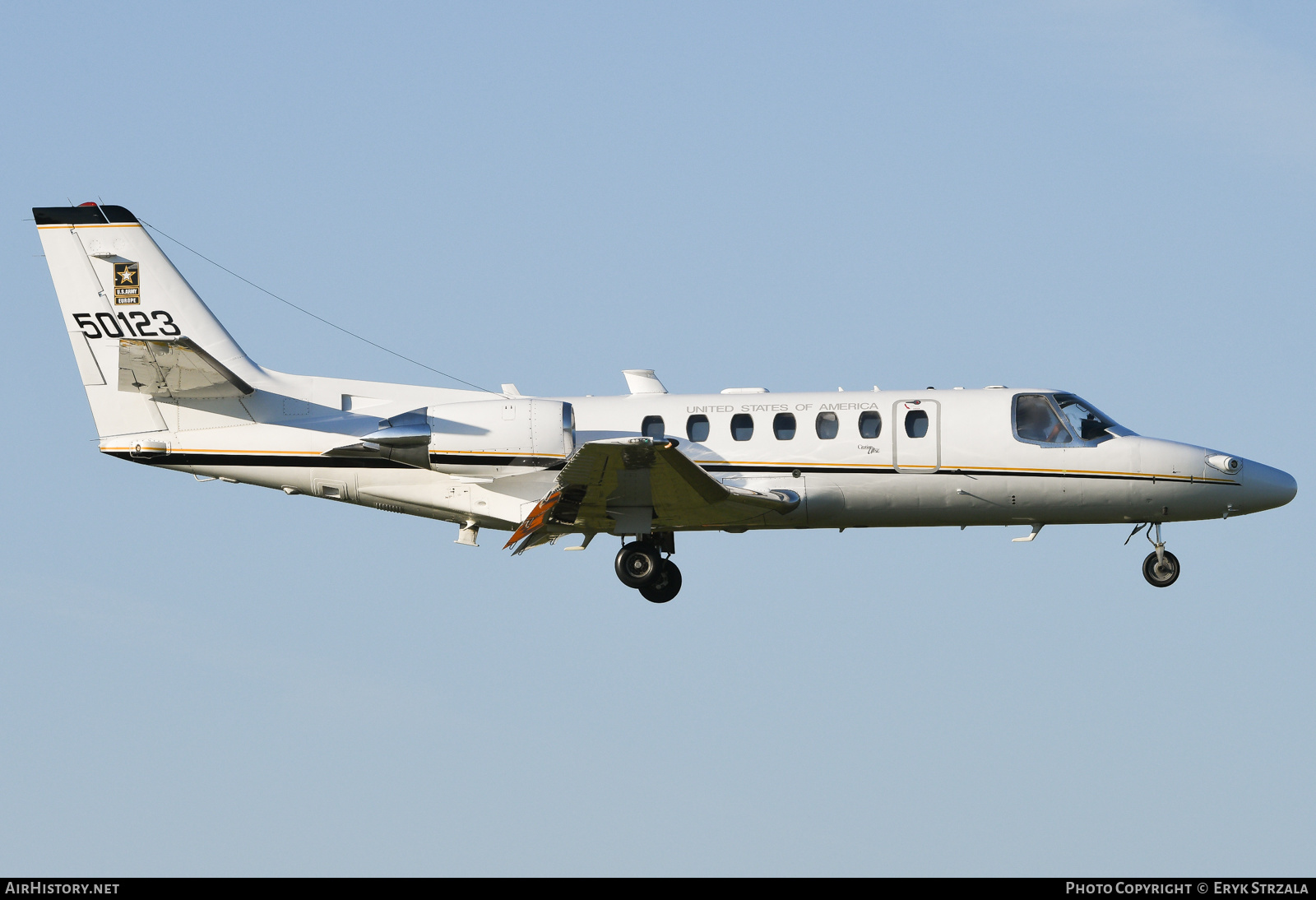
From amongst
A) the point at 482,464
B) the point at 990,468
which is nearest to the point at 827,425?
the point at 990,468

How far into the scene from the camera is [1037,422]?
21359mm

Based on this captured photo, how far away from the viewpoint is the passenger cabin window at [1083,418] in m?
21.4

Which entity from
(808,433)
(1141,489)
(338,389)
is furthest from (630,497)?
(1141,489)

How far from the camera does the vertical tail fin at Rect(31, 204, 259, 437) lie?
Answer: 72.0ft

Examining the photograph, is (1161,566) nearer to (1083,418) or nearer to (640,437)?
(1083,418)

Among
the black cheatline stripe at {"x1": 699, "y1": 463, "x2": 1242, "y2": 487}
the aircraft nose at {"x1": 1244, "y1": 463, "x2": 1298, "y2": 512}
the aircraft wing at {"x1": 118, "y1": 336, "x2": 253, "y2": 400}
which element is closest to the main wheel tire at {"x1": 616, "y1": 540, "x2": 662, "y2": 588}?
the black cheatline stripe at {"x1": 699, "y1": 463, "x2": 1242, "y2": 487}

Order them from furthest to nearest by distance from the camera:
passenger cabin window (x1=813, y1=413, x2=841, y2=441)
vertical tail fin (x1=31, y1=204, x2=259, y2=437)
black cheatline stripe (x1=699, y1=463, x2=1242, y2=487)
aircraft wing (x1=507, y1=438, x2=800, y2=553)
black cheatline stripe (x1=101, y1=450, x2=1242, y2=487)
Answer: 1. vertical tail fin (x1=31, y1=204, x2=259, y2=437)
2. passenger cabin window (x1=813, y1=413, x2=841, y2=441)
3. black cheatline stripe (x1=699, y1=463, x2=1242, y2=487)
4. black cheatline stripe (x1=101, y1=450, x2=1242, y2=487)
5. aircraft wing (x1=507, y1=438, x2=800, y2=553)

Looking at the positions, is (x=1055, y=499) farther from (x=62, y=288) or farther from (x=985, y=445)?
(x=62, y=288)

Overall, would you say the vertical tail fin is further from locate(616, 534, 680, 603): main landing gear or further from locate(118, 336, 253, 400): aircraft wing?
locate(616, 534, 680, 603): main landing gear

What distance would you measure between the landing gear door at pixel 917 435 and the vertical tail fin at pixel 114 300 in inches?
371

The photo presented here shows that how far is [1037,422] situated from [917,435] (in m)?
1.78

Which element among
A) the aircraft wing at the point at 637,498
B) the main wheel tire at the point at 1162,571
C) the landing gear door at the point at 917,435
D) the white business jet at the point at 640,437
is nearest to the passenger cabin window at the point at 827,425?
the white business jet at the point at 640,437

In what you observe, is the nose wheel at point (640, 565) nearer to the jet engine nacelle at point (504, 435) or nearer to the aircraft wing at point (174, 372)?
the jet engine nacelle at point (504, 435)

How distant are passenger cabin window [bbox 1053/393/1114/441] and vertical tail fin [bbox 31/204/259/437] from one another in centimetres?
1176
